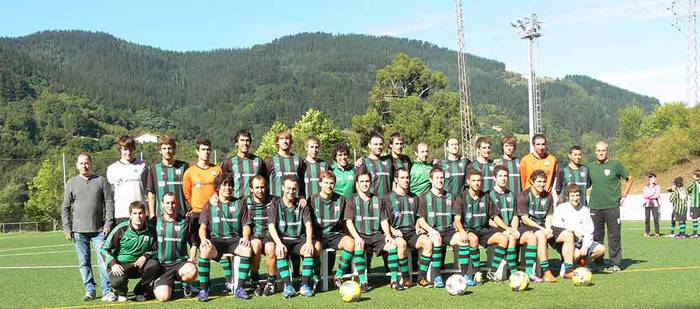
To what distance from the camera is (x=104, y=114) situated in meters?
119

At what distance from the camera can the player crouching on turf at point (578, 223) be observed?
7539 millimetres

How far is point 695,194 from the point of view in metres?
13.6

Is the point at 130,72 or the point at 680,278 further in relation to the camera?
the point at 130,72

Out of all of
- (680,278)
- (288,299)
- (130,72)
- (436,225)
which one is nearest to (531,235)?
(436,225)

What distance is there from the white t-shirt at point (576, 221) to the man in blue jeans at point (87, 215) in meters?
4.76

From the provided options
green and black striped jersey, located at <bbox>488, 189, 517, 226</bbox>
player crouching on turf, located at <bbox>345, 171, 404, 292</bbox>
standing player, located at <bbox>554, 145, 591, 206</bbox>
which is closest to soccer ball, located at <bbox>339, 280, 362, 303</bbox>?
player crouching on turf, located at <bbox>345, 171, 404, 292</bbox>

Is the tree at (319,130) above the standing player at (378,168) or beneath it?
above

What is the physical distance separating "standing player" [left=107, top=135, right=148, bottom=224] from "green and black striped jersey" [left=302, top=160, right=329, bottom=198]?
5.45 ft

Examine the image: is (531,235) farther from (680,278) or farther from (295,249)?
(295,249)

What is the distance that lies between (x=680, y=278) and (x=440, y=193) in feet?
8.66

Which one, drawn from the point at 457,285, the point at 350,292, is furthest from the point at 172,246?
the point at 457,285

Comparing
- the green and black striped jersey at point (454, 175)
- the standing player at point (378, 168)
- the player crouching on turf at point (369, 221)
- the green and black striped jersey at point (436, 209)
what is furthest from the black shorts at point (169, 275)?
the green and black striped jersey at point (454, 175)

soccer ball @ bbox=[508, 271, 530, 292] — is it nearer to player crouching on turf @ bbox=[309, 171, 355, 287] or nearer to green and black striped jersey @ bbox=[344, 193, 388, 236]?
green and black striped jersey @ bbox=[344, 193, 388, 236]

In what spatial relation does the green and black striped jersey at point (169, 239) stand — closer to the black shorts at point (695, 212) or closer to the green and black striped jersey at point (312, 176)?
the green and black striped jersey at point (312, 176)
